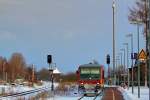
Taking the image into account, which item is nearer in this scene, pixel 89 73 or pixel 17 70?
pixel 89 73

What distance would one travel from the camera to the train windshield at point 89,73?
55.7 m

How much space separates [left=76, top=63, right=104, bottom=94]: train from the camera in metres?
54.8

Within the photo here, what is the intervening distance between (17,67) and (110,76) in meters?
54.6

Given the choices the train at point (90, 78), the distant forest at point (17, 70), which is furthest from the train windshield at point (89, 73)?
the distant forest at point (17, 70)

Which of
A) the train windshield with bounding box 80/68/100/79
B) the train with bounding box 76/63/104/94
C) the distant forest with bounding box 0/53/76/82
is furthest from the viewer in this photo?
the distant forest with bounding box 0/53/76/82

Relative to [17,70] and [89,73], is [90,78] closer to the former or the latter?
[89,73]

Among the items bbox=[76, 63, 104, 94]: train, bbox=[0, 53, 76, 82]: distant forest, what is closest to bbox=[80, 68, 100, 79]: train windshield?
bbox=[76, 63, 104, 94]: train

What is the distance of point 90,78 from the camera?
55.6 m

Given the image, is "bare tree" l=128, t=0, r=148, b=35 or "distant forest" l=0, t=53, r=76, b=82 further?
"distant forest" l=0, t=53, r=76, b=82

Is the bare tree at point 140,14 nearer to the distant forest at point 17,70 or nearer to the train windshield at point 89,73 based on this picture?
the train windshield at point 89,73

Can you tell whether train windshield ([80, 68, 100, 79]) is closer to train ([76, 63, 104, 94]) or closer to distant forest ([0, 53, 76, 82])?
train ([76, 63, 104, 94])

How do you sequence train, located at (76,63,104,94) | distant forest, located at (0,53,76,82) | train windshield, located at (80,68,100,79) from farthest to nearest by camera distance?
distant forest, located at (0,53,76,82) < train windshield, located at (80,68,100,79) < train, located at (76,63,104,94)

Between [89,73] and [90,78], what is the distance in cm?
72

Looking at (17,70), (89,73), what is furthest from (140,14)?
(17,70)
